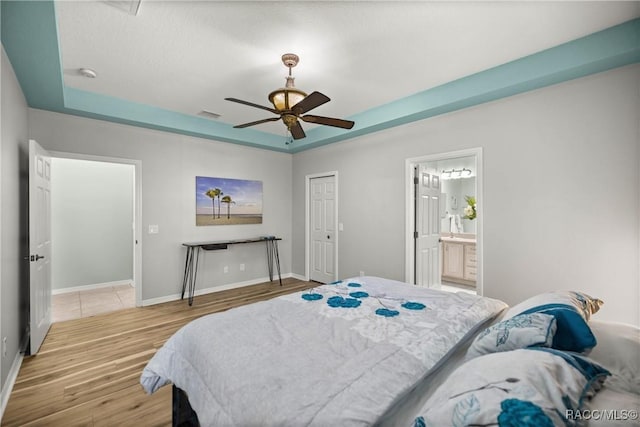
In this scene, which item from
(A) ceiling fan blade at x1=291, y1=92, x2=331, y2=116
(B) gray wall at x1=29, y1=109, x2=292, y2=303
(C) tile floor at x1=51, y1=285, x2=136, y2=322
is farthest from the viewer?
(C) tile floor at x1=51, y1=285, x2=136, y2=322

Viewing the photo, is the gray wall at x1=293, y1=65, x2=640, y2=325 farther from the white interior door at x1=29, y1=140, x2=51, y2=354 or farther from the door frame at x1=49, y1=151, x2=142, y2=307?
the white interior door at x1=29, y1=140, x2=51, y2=354

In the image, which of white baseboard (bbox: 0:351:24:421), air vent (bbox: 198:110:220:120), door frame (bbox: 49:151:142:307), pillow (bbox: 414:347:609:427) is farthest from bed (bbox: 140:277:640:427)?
air vent (bbox: 198:110:220:120)

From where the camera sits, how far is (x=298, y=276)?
18.6 feet

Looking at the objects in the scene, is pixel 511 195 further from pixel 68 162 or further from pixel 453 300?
pixel 68 162

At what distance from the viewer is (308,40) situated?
2.36 m

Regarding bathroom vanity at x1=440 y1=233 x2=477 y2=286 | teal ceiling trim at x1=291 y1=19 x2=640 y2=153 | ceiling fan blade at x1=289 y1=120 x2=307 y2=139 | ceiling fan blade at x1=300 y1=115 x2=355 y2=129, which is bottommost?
bathroom vanity at x1=440 y1=233 x2=477 y2=286

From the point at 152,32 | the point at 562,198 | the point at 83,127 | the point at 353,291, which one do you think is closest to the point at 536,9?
the point at 562,198

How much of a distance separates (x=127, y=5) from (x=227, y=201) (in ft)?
10.5

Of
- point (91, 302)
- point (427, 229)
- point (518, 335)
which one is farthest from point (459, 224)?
point (91, 302)

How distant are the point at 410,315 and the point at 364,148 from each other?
314 centimetres

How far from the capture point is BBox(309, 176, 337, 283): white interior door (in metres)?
5.05

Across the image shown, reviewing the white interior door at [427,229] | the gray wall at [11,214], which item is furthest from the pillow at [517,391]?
the white interior door at [427,229]

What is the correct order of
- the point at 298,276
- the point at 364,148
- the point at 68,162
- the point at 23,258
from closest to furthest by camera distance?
1. the point at 23,258
2. the point at 364,148
3. the point at 68,162
4. the point at 298,276

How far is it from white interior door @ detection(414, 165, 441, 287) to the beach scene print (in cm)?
280
